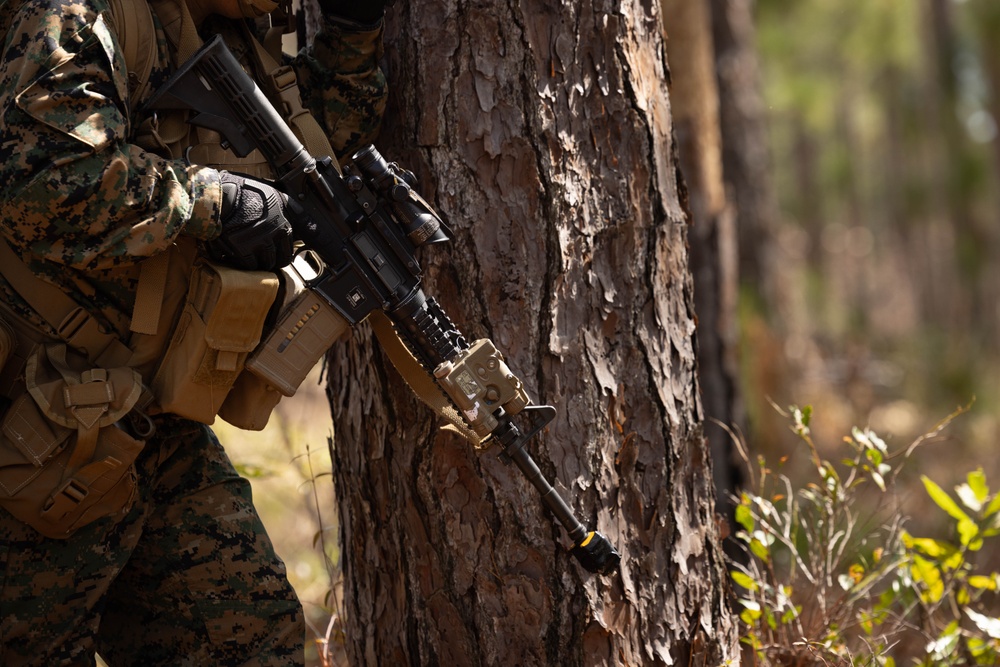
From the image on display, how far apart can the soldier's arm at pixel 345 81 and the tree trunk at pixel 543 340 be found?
0.06 metres

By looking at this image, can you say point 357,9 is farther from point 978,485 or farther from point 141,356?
point 978,485

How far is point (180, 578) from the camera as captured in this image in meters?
2.24

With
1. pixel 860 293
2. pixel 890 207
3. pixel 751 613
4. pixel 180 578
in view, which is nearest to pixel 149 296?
pixel 180 578

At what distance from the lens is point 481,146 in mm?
2297

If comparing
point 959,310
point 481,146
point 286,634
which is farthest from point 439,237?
point 959,310

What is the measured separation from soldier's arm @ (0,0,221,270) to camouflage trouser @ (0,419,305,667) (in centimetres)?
53

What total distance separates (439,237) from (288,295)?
38 cm

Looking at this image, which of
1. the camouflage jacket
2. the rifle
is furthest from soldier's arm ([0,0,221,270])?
the rifle

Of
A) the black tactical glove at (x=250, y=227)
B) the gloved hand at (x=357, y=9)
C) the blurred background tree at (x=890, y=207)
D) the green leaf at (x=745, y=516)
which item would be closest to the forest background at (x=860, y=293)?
the blurred background tree at (x=890, y=207)

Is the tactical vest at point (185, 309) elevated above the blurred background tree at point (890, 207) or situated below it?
above

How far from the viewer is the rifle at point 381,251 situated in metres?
2.12

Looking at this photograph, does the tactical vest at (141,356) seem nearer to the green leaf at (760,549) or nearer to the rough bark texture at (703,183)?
the green leaf at (760,549)

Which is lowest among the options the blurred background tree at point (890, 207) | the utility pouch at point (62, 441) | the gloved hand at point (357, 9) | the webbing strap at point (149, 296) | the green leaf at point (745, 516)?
the blurred background tree at point (890, 207)

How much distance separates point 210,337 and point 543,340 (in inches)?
31.6
